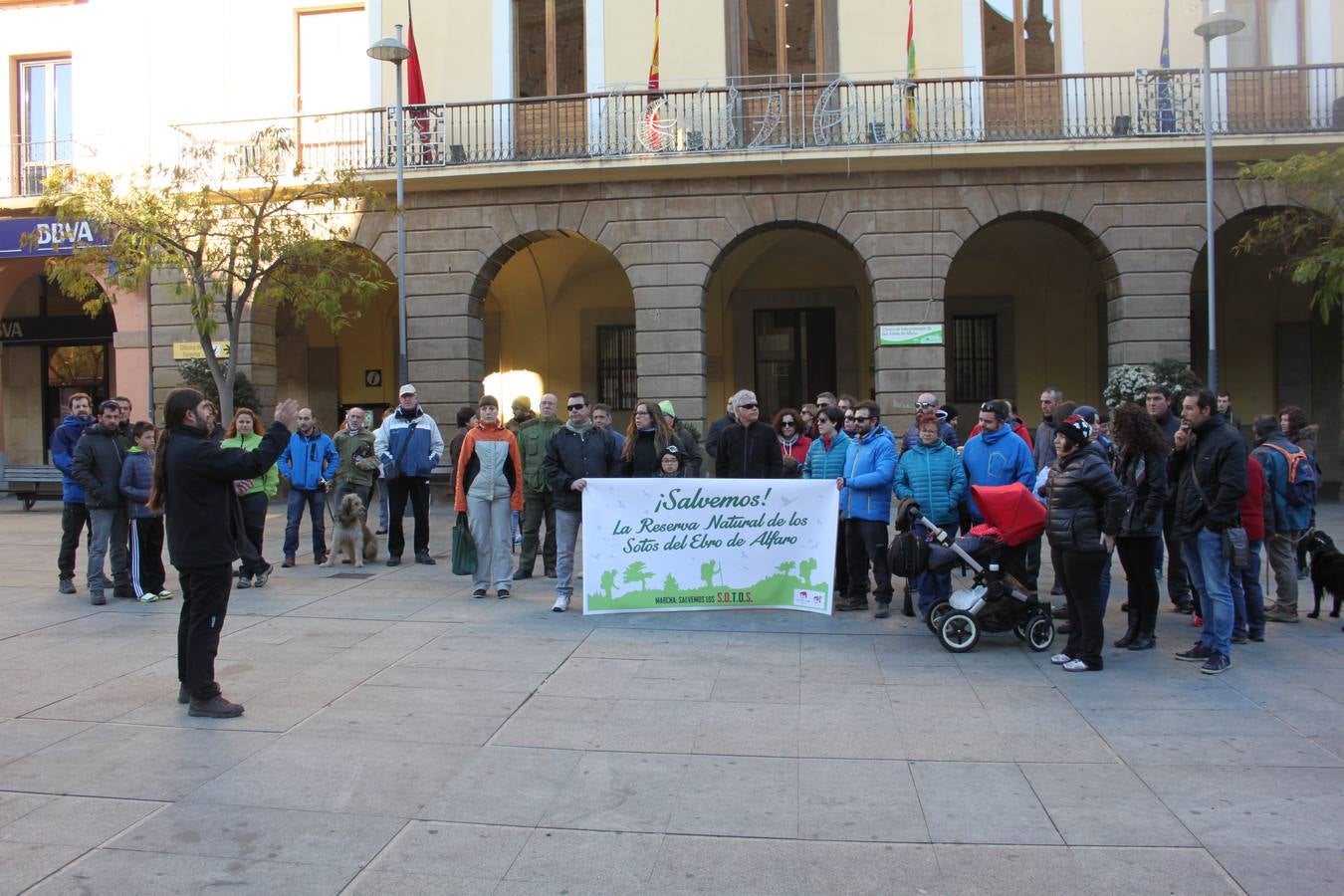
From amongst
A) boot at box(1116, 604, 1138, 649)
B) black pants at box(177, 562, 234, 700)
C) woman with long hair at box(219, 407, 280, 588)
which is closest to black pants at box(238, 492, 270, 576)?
woman with long hair at box(219, 407, 280, 588)

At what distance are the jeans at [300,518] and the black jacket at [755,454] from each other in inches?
206

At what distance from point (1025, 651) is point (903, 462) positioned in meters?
1.86

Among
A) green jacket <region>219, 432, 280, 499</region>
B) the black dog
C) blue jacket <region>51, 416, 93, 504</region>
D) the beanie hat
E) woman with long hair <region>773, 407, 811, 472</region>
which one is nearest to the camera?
the beanie hat

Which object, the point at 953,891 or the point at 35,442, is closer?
the point at 953,891

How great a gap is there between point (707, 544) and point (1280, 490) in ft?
15.7

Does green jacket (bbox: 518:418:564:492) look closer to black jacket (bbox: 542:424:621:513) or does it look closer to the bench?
black jacket (bbox: 542:424:621:513)

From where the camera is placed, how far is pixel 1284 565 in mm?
8852

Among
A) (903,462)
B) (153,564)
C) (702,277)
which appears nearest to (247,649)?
(153,564)

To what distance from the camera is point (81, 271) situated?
1559 cm

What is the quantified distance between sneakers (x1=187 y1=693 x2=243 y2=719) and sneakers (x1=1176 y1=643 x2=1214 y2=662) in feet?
20.6

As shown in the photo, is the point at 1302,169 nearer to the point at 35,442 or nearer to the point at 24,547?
the point at 24,547

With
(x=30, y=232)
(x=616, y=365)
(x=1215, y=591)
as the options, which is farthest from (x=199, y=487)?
(x=616, y=365)

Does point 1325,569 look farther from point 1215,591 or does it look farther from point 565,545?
point 565,545

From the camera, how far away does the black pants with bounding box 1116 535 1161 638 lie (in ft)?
25.4
